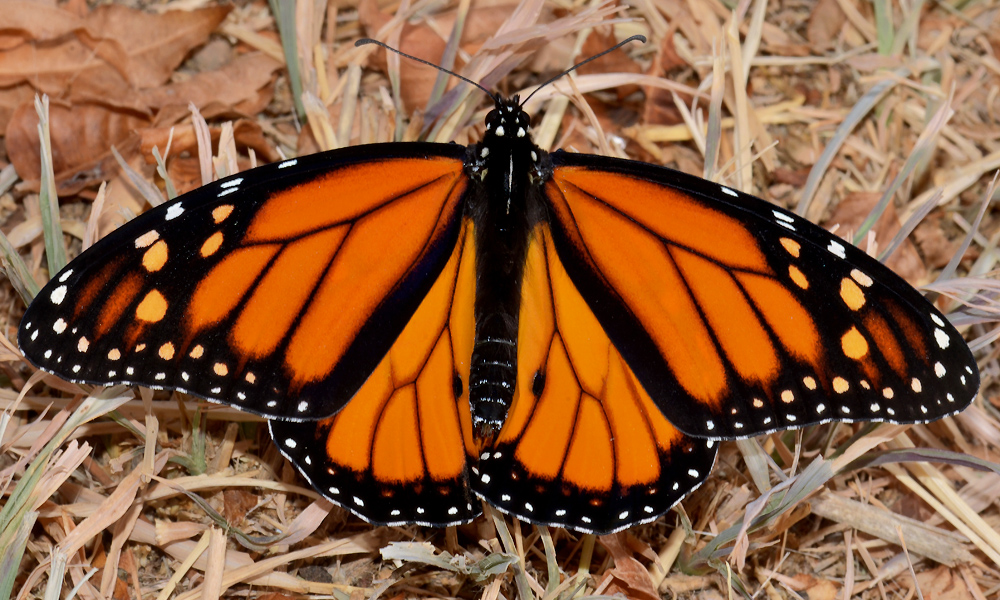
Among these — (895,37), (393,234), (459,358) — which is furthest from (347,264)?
(895,37)

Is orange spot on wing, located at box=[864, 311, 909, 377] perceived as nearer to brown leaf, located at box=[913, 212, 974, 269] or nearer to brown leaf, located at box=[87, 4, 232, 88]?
brown leaf, located at box=[913, 212, 974, 269]

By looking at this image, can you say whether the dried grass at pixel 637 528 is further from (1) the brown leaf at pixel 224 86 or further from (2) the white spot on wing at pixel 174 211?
(2) the white spot on wing at pixel 174 211

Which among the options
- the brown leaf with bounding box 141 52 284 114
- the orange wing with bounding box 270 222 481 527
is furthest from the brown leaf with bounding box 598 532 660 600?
the brown leaf with bounding box 141 52 284 114

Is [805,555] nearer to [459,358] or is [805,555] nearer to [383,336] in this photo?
[459,358]

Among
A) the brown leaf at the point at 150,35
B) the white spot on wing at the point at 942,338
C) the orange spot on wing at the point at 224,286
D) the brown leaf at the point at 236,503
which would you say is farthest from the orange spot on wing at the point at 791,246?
the brown leaf at the point at 150,35

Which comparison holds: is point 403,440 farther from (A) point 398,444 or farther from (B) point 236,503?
(B) point 236,503
